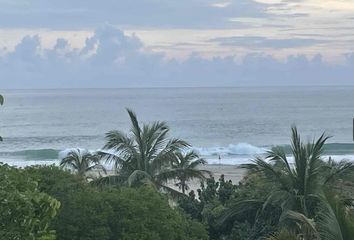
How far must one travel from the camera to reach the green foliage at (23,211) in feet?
20.5

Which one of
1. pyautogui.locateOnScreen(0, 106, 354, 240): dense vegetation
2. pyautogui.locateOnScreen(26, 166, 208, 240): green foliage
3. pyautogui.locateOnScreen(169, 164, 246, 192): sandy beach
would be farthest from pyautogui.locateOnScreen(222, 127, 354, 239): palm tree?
pyautogui.locateOnScreen(169, 164, 246, 192): sandy beach

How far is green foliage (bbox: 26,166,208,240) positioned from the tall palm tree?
5.11 metres

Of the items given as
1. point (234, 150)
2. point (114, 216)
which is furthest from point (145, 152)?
point (234, 150)

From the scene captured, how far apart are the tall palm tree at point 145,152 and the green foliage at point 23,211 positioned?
1251 cm

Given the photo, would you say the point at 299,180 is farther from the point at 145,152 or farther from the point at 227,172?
the point at 227,172

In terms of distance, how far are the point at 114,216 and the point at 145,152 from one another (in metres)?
6.35

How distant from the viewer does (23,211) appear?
20.7 feet

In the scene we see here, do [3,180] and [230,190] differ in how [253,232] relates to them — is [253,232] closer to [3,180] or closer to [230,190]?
[230,190]

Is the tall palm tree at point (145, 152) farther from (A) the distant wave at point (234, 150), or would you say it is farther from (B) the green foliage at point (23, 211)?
(A) the distant wave at point (234, 150)

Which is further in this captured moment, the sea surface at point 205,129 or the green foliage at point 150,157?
the sea surface at point 205,129

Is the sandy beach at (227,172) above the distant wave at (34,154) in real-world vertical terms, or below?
below

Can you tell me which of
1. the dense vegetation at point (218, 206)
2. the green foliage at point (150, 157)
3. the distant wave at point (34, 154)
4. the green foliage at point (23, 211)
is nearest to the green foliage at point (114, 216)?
the dense vegetation at point (218, 206)

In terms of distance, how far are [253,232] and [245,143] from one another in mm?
54019

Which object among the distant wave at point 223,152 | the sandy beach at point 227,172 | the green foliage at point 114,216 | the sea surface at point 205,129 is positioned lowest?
the green foliage at point 114,216
